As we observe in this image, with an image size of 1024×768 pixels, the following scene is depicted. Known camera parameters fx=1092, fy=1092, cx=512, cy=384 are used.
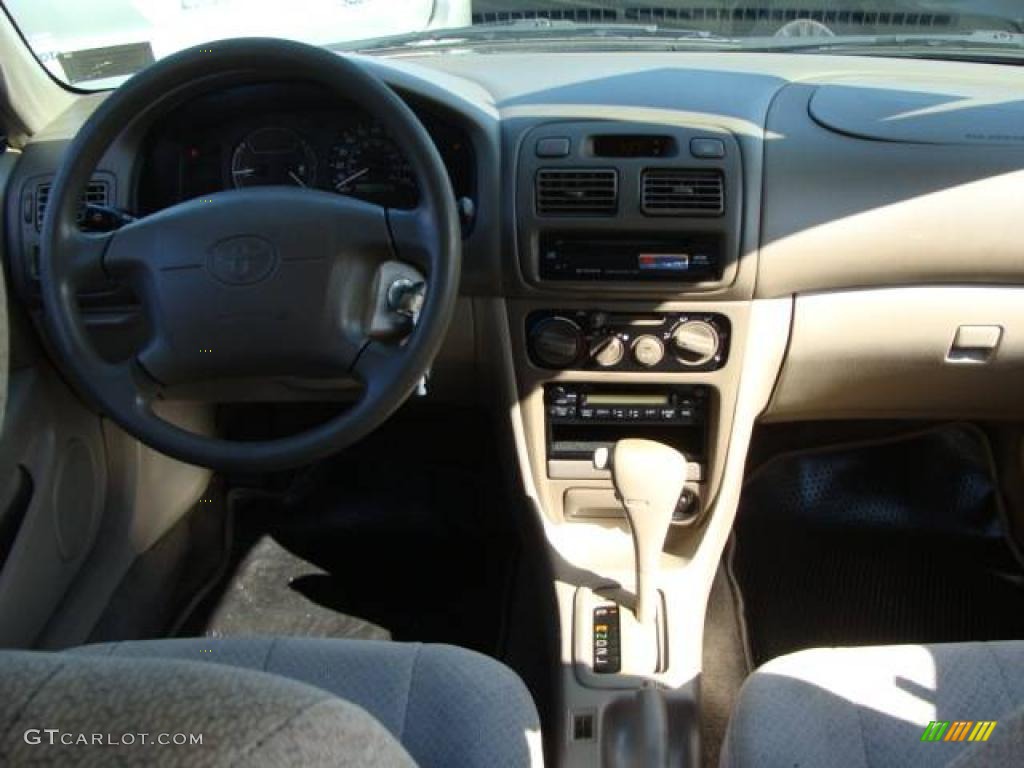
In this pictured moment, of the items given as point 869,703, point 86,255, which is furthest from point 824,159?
point 86,255

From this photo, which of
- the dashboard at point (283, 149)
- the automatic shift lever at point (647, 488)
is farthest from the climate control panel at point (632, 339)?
the dashboard at point (283, 149)

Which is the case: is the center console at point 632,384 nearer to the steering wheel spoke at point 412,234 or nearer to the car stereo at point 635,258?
the car stereo at point 635,258

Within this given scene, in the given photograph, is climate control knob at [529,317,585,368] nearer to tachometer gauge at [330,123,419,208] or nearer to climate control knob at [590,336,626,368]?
climate control knob at [590,336,626,368]

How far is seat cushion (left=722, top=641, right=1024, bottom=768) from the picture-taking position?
1.35 m

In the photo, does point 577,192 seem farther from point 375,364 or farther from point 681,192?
point 375,364

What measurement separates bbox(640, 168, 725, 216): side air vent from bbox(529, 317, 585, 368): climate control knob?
0.26 m

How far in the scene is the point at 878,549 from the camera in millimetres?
2498

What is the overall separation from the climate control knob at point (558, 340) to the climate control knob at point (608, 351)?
3 cm

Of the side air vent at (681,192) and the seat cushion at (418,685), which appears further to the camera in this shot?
the side air vent at (681,192)

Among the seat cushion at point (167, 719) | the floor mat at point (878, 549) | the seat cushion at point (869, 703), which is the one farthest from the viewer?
the floor mat at point (878, 549)

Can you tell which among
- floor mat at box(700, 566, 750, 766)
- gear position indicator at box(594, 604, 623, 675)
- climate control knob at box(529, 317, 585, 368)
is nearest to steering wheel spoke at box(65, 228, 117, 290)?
climate control knob at box(529, 317, 585, 368)

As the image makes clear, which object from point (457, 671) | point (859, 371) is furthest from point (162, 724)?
point (859, 371)

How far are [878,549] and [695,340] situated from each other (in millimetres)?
892

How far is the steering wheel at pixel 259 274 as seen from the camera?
1.47 m
